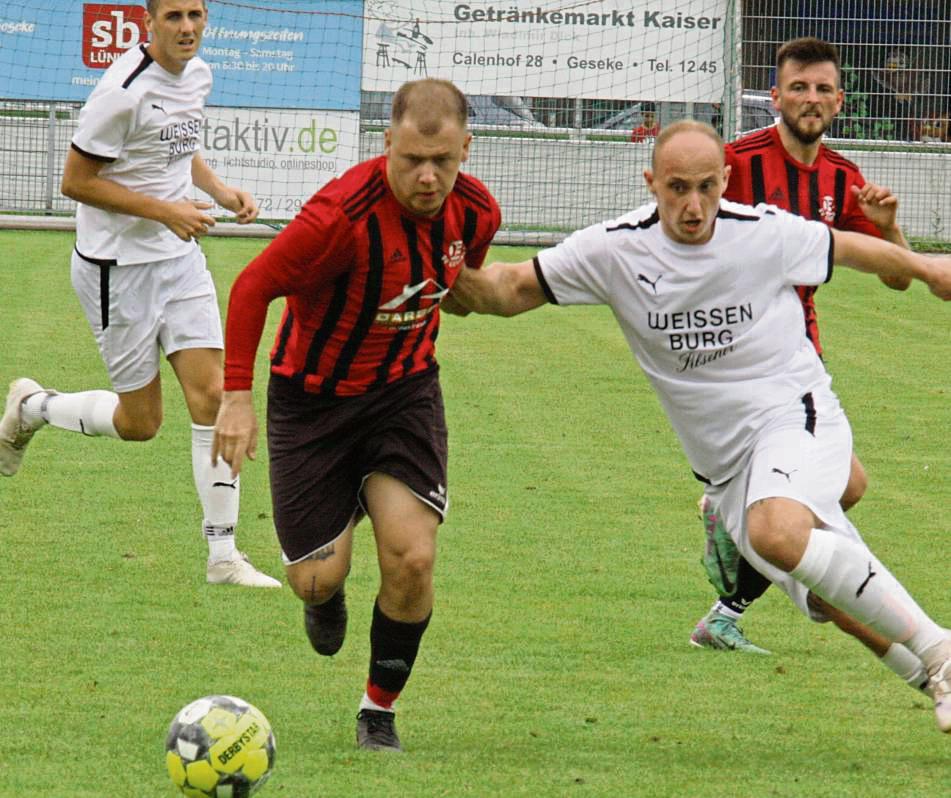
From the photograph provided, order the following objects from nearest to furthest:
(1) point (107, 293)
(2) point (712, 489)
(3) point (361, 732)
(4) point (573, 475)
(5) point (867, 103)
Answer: (3) point (361, 732) < (2) point (712, 489) < (1) point (107, 293) < (4) point (573, 475) < (5) point (867, 103)

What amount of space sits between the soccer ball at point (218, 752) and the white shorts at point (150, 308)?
2907 millimetres

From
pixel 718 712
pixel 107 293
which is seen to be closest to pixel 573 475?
pixel 107 293

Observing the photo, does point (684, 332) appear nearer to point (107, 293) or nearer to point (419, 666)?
point (419, 666)

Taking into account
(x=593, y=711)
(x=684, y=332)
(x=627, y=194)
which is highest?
(x=627, y=194)

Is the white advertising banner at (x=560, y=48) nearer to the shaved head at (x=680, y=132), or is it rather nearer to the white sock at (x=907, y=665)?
the shaved head at (x=680, y=132)

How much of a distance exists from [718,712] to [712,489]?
71cm

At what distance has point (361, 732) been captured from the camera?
4.88m

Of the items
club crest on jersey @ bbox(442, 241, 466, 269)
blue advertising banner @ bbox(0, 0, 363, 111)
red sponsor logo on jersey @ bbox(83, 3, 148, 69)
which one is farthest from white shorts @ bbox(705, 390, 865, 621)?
red sponsor logo on jersey @ bbox(83, 3, 148, 69)

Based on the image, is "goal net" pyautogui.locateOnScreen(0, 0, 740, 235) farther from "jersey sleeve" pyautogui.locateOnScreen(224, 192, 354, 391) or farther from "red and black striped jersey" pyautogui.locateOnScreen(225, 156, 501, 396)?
"jersey sleeve" pyautogui.locateOnScreen(224, 192, 354, 391)

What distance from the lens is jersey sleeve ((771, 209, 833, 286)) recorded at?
502 cm

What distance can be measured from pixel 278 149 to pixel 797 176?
49.5 feet

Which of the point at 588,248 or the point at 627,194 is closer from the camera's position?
the point at 588,248

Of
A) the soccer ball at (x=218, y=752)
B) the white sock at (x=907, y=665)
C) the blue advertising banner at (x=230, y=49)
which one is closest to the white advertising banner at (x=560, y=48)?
the blue advertising banner at (x=230, y=49)

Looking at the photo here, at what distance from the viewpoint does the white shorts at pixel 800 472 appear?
15.6 ft
